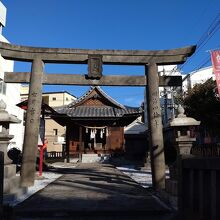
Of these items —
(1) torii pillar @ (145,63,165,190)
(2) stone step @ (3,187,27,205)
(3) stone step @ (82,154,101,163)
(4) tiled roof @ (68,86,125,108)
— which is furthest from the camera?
(4) tiled roof @ (68,86,125,108)

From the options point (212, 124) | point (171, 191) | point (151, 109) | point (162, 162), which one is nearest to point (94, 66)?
point (151, 109)

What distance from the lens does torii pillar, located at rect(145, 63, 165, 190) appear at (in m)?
11.4

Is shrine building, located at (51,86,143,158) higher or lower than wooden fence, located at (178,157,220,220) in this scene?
higher

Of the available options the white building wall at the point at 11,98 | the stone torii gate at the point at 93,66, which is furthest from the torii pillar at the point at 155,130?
the white building wall at the point at 11,98

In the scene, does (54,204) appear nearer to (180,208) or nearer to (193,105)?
(180,208)

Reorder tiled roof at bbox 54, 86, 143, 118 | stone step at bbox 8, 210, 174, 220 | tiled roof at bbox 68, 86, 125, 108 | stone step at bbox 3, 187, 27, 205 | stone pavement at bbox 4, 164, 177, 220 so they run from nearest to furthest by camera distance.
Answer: stone step at bbox 8, 210, 174, 220 → stone pavement at bbox 4, 164, 177, 220 → stone step at bbox 3, 187, 27, 205 → tiled roof at bbox 54, 86, 143, 118 → tiled roof at bbox 68, 86, 125, 108

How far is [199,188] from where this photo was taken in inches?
178

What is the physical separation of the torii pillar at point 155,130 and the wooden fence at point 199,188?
238 inches

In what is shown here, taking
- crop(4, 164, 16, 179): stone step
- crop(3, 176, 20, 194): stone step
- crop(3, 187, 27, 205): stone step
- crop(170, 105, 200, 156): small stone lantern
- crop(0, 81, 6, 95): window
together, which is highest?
crop(0, 81, 6, 95): window

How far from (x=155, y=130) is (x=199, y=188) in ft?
23.4

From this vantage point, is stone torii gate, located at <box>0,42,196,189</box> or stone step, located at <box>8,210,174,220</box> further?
stone torii gate, located at <box>0,42,196,189</box>

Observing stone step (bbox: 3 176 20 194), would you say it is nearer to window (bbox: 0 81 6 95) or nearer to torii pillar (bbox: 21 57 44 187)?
torii pillar (bbox: 21 57 44 187)

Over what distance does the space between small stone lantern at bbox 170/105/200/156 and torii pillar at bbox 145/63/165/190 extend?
6.01ft

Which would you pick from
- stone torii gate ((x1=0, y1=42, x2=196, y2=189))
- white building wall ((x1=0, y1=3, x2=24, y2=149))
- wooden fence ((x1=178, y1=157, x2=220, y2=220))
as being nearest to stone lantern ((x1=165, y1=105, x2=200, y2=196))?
stone torii gate ((x1=0, y1=42, x2=196, y2=189))
